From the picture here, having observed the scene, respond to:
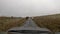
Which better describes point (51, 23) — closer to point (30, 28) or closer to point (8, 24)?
point (30, 28)

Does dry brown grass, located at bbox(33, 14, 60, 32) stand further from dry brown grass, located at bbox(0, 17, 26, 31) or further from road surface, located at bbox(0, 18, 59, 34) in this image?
dry brown grass, located at bbox(0, 17, 26, 31)

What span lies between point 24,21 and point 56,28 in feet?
1.39

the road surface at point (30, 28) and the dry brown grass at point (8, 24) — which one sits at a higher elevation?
the dry brown grass at point (8, 24)

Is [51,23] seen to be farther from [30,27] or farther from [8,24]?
[8,24]

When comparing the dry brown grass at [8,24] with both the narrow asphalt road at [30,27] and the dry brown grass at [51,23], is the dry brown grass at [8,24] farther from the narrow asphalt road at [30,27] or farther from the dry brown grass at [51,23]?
the dry brown grass at [51,23]

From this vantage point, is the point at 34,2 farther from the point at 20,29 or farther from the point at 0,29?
the point at 0,29

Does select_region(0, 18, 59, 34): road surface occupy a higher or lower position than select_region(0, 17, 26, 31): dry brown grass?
lower

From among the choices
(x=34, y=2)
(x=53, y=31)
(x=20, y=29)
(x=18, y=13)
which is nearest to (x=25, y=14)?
(x=18, y=13)

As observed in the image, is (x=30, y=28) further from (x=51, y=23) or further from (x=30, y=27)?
(x=51, y=23)

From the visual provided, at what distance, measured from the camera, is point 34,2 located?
154cm

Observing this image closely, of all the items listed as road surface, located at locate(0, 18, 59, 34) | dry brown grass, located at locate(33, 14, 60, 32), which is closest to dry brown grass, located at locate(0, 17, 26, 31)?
road surface, located at locate(0, 18, 59, 34)

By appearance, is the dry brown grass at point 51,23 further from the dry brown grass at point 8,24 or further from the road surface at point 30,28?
the dry brown grass at point 8,24

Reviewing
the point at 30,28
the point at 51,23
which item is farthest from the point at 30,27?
the point at 51,23

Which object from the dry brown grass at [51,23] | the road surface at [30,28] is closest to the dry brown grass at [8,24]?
the road surface at [30,28]
